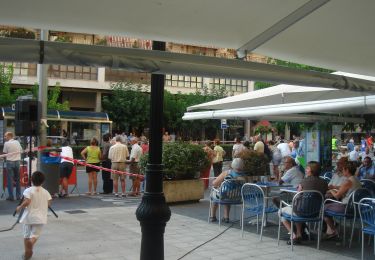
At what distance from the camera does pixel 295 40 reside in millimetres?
4750

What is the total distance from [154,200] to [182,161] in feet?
23.6

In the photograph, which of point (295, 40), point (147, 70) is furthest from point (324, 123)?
point (147, 70)

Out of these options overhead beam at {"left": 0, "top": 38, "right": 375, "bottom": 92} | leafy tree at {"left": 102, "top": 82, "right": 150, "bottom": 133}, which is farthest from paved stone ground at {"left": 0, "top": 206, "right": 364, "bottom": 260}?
leafy tree at {"left": 102, "top": 82, "right": 150, "bottom": 133}

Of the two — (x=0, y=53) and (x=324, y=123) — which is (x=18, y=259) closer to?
(x=0, y=53)

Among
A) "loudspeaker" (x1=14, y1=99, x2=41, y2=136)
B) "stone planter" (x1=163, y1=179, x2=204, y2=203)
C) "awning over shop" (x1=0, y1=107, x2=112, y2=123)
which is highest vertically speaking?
"awning over shop" (x1=0, y1=107, x2=112, y2=123)

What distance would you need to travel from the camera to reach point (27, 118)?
35.4 feet

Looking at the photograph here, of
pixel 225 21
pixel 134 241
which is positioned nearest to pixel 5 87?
pixel 134 241

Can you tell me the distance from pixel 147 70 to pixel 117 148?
10.4m

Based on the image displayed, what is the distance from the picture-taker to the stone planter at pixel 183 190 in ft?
38.3

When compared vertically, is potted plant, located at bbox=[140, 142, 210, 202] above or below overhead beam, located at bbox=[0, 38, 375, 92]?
below

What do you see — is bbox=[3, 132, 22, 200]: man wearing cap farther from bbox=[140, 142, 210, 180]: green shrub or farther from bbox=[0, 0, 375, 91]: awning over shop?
bbox=[0, 0, 375, 91]: awning over shop

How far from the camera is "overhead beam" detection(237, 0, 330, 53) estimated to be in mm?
3990

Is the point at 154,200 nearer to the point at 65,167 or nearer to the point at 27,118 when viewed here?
the point at 27,118

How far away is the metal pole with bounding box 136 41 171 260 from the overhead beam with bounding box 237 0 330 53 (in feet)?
2.99
